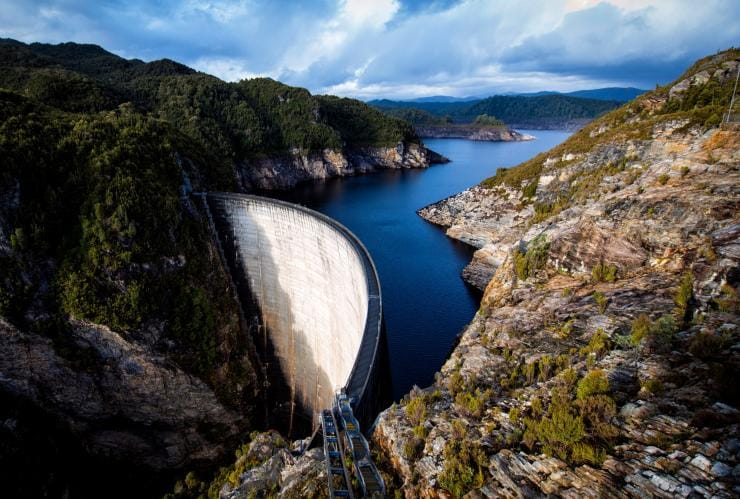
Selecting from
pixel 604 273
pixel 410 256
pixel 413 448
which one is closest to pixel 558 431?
pixel 413 448

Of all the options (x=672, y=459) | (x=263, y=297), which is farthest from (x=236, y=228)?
(x=672, y=459)

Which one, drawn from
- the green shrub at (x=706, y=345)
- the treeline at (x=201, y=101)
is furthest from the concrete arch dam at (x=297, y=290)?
the treeline at (x=201, y=101)

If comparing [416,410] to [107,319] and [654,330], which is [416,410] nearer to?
[654,330]

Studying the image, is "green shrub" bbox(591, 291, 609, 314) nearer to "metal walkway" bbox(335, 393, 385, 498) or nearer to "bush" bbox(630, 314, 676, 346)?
"bush" bbox(630, 314, 676, 346)

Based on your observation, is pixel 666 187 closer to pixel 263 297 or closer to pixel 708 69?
pixel 263 297

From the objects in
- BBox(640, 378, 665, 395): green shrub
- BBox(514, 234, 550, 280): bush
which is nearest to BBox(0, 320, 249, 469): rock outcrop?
BBox(514, 234, 550, 280): bush

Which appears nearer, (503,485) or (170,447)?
(503,485)
